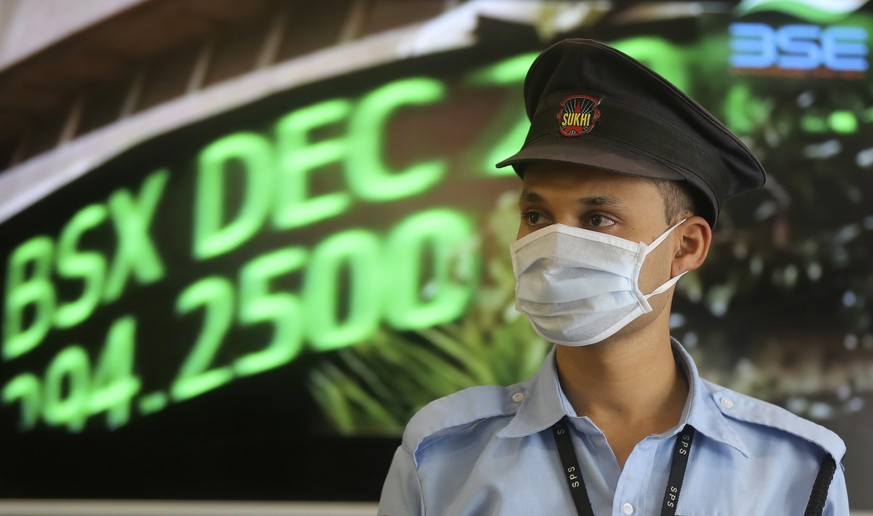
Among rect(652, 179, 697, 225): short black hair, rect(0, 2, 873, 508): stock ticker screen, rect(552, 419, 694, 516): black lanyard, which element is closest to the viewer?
rect(552, 419, 694, 516): black lanyard

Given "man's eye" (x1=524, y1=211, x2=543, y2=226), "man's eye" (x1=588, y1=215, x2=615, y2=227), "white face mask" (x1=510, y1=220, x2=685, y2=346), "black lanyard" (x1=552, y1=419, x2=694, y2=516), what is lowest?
"black lanyard" (x1=552, y1=419, x2=694, y2=516)

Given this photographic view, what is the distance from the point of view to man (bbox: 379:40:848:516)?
152 centimetres

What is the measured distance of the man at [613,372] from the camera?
59.7 inches

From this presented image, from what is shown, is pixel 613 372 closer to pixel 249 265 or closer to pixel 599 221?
pixel 599 221

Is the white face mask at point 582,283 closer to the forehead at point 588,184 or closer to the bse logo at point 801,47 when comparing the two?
the forehead at point 588,184

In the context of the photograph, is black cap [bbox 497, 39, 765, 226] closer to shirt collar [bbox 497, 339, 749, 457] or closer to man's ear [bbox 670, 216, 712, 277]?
man's ear [bbox 670, 216, 712, 277]

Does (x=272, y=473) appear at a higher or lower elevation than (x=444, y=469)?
lower

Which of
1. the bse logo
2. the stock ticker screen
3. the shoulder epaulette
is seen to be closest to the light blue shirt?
the shoulder epaulette

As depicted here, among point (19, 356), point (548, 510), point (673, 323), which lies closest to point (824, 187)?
point (673, 323)

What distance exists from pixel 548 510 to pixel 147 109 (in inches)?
87.0

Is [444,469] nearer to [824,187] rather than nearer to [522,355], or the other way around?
[522,355]

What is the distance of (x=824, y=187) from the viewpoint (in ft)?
10.0

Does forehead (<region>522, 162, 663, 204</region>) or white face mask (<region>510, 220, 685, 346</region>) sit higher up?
forehead (<region>522, 162, 663, 204</region>)

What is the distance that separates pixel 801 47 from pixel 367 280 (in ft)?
5.35
